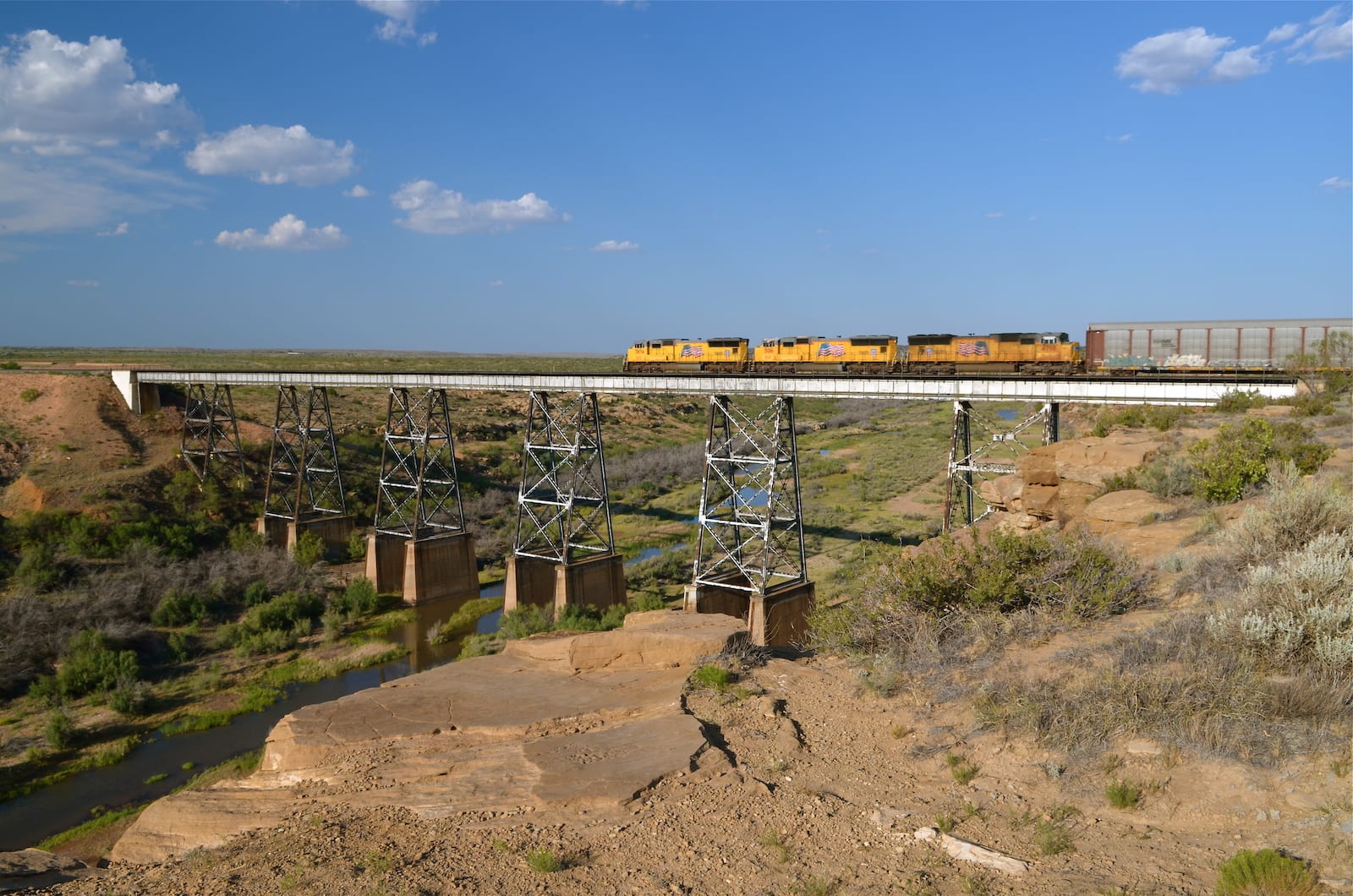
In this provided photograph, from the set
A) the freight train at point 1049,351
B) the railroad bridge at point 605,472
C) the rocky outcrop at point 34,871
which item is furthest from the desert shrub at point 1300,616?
the freight train at point 1049,351

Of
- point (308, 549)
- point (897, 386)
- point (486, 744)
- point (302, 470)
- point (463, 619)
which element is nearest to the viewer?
point (486, 744)

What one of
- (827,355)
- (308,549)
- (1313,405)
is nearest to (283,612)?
(308,549)

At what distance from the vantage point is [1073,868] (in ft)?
21.8

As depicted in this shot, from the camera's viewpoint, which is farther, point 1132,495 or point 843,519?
point 843,519

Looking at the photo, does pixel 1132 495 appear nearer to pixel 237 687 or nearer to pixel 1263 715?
pixel 1263 715

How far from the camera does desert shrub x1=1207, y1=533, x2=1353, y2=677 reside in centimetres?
826

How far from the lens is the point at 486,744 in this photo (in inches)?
394

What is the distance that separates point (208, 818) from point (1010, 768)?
8.45 metres

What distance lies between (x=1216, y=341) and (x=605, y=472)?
64.2 ft

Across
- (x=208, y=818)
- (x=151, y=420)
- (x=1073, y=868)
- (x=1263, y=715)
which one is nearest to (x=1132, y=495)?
(x=1263, y=715)

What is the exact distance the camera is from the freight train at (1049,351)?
22.7 m

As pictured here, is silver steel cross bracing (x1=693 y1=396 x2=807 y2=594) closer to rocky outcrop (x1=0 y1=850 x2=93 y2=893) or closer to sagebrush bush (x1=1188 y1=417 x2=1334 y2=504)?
sagebrush bush (x1=1188 y1=417 x2=1334 y2=504)

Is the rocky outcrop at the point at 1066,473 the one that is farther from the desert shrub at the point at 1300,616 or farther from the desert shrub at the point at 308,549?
the desert shrub at the point at 308,549

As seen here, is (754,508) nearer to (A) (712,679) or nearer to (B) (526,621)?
(B) (526,621)
